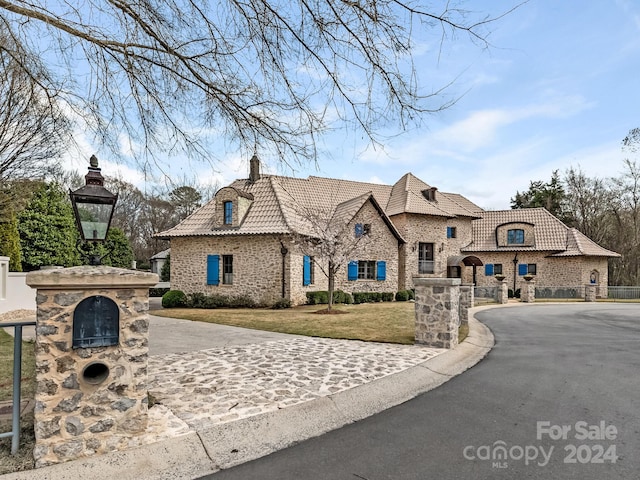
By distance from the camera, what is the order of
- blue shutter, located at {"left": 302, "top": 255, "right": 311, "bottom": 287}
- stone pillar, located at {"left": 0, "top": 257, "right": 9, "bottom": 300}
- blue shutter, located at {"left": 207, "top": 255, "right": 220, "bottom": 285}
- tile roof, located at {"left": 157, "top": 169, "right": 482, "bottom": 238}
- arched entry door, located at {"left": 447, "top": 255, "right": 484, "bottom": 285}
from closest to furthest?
1. stone pillar, located at {"left": 0, "top": 257, "right": 9, "bottom": 300}
2. tile roof, located at {"left": 157, "top": 169, "right": 482, "bottom": 238}
3. blue shutter, located at {"left": 207, "top": 255, "right": 220, "bottom": 285}
4. blue shutter, located at {"left": 302, "top": 255, "right": 311, "bottom": 287}
5. arched entry door, located at {"left": 447, "top": 255, "right": 484, "bottom": 285}

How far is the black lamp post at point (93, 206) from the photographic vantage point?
439 centimetres

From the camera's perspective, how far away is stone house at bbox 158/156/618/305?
704 inches

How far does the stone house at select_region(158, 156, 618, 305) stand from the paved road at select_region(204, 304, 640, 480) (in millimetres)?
10024

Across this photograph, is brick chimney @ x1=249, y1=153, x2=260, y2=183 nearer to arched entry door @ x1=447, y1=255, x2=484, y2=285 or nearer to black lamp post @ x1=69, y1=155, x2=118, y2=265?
black lamp post @ x1=69, y1=155, x2=118, y2=265

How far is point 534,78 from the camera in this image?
10.8 feet

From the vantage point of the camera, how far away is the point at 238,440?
12.0 feet

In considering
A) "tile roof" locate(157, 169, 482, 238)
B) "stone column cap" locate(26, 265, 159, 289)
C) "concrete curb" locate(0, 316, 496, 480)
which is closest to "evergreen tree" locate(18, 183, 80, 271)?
"tile roof" locate(157, 169, 482, 238)

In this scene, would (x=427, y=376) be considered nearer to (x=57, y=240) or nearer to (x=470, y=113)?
(x=470, y=113)

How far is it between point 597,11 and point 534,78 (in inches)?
40.7

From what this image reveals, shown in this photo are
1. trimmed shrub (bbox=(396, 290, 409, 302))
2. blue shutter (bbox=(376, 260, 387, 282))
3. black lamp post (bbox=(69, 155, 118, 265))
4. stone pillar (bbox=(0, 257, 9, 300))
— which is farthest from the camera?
trimmed shrub (bbox=(396, 290, 409, 302))

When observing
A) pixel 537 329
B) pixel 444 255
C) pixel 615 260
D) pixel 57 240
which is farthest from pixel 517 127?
pixel 615 260

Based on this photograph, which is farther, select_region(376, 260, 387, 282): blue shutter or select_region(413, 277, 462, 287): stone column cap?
select_region(376, 260, 387, 282): blue shutter

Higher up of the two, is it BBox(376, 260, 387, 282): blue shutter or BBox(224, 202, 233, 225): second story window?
BBox(224, 202, 233, 225): second story window

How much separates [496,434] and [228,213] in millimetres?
16772
